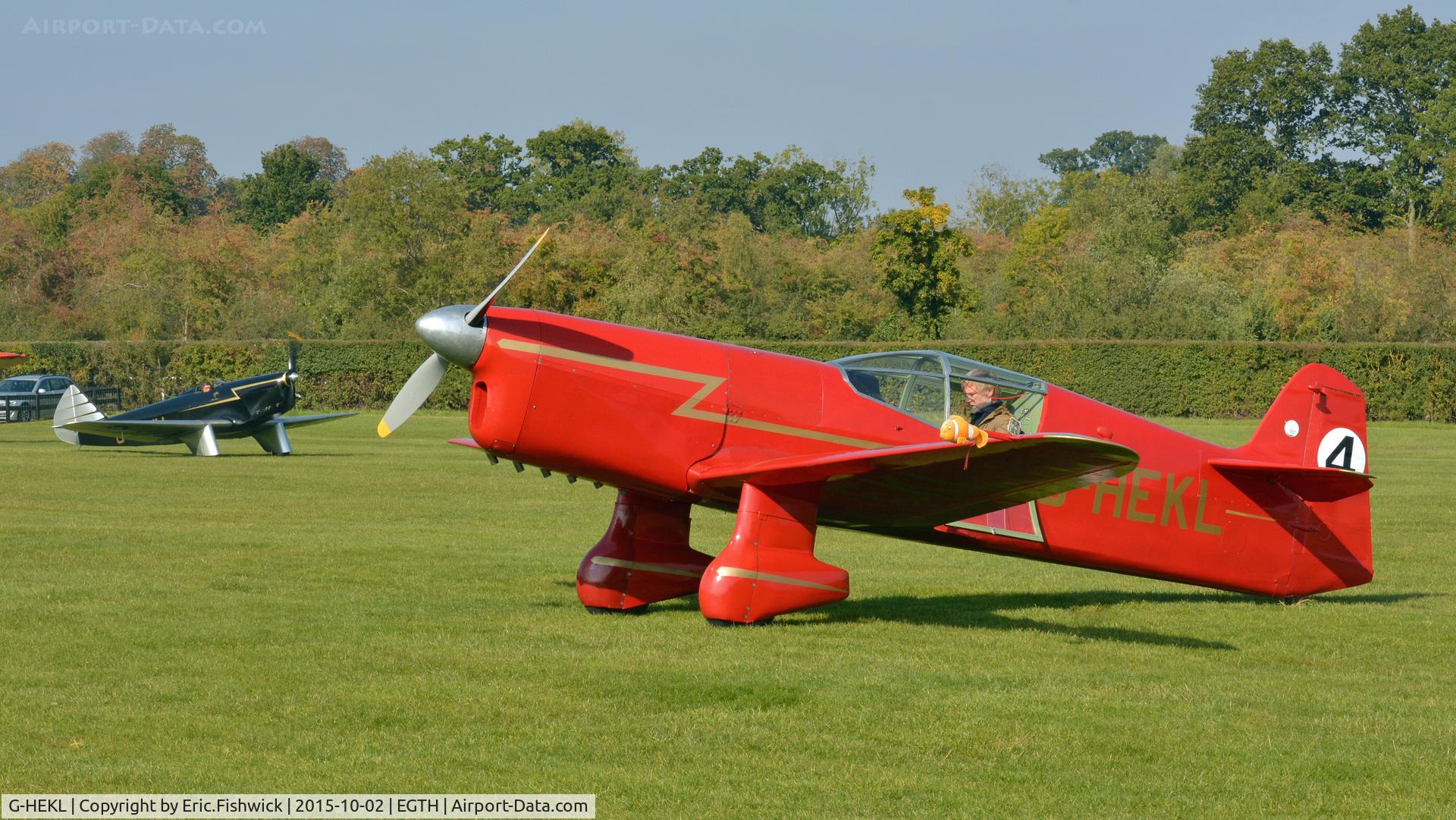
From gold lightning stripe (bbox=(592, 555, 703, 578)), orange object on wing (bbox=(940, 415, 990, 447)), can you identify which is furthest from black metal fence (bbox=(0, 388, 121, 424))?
orange object on wing (bbox=(940, 415, 990, 447))

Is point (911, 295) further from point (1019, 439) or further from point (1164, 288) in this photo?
point (1019, 439)

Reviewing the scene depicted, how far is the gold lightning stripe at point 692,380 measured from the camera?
8898mm

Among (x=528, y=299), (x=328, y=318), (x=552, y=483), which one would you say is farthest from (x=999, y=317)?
(x=552, y=483)

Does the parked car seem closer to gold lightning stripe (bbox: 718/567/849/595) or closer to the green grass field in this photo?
the green grass field

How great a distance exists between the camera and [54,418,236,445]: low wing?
27.8m

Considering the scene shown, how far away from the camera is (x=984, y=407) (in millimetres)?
9750

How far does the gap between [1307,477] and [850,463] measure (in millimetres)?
4147

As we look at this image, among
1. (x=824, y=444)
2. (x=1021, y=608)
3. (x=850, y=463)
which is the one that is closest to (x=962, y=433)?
(x=850, y=463)

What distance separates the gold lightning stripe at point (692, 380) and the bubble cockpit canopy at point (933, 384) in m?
0.42

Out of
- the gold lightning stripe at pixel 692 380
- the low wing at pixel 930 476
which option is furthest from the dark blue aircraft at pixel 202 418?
the low wing at pixel 930 476

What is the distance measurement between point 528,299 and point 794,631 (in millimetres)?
48007

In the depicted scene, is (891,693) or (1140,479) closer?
(891,693)

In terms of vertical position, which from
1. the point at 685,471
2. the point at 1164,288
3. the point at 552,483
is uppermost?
the point at 1164,288

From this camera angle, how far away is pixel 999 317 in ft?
182
